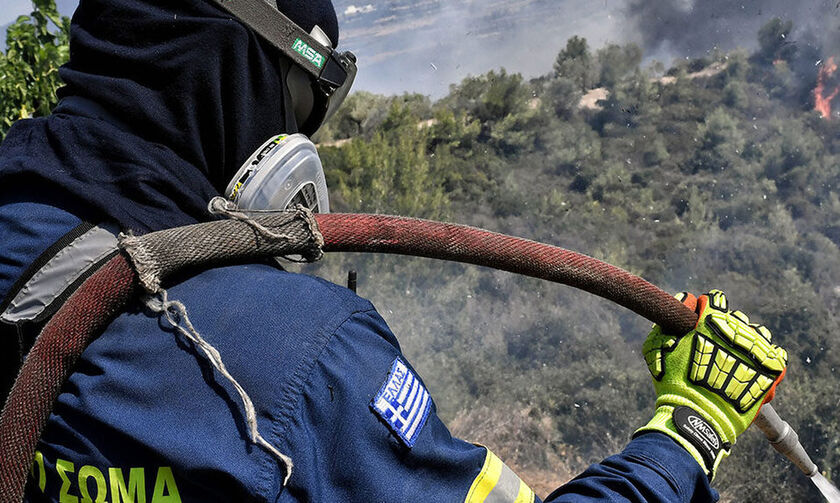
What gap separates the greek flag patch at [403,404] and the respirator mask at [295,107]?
46 centimetres

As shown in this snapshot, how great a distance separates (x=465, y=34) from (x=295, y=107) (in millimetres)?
5197

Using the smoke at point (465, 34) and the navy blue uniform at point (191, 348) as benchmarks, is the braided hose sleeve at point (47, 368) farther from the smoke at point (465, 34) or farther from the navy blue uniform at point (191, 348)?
the smoke at point (465, 34)

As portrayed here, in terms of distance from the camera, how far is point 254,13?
1.38 m

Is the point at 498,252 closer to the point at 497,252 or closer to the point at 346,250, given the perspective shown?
the point at 497,252

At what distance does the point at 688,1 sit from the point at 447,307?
3256 millimetres

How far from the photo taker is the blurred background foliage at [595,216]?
14.2 ft

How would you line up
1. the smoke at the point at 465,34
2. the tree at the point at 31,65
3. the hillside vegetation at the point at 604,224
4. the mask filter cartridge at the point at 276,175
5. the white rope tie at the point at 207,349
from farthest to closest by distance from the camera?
the smoke at the point at 465,34
the hillside vegetation at the point at 604,224
the tree at the point at 31,65
the mask filter cartridge at the point at 276,175
the white rope tie at the point at 207,349

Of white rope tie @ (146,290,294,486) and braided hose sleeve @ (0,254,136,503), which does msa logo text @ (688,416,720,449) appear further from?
braided hose sleeve @ (0,254,136,503)

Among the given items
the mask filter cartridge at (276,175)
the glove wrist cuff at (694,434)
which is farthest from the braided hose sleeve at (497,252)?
the glove wrist cuff at (694,434)

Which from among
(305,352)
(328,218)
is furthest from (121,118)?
(305,352)

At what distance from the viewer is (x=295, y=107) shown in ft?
5.43

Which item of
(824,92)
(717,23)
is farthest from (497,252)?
(717,23)

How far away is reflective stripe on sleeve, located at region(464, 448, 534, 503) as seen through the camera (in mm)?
1183

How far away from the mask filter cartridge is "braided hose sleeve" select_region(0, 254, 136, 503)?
1.10 ft
